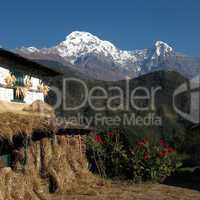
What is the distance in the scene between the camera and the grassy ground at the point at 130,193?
16594 millimetres

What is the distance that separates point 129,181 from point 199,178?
456cm

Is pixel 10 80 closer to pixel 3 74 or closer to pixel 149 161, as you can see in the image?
pixel 3 74

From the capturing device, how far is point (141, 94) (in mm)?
82000

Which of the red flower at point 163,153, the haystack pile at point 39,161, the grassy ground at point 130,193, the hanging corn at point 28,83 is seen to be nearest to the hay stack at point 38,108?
the haystack pile at point 39,161

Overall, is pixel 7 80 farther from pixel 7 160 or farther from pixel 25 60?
pixel 7 160

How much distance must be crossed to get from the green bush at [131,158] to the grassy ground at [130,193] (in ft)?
4.55

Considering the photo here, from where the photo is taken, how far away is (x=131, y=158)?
70.8ft

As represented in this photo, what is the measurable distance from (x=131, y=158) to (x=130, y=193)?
3.90 m

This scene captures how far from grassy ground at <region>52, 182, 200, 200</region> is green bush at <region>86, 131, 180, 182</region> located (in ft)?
4.55

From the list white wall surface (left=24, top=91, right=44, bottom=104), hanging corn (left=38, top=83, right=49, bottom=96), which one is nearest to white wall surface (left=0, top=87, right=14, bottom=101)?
white wall surface (left=24, top=91, right=44, bottom=104)

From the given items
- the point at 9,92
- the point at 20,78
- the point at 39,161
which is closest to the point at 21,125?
the point at 39,161

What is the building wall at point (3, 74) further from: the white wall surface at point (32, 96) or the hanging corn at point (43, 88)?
the hanging corn at point (43, 88)

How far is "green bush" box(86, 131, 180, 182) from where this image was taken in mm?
21375

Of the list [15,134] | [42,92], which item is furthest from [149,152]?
[15,134]
